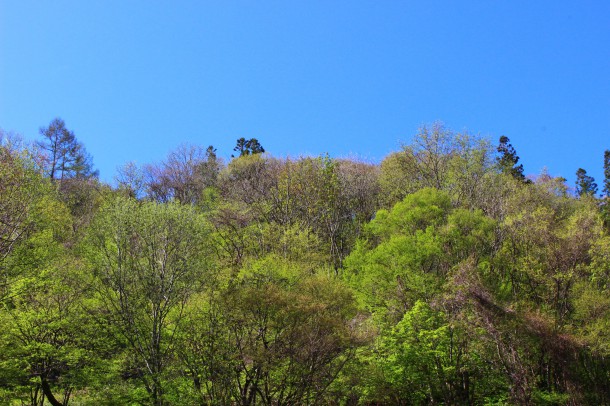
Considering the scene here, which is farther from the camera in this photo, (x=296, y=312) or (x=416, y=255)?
(x=416, y=255)

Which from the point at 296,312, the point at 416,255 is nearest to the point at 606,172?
the point at 416,255

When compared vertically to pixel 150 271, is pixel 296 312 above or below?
below

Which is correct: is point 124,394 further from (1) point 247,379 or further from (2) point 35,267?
(2) point 35,267

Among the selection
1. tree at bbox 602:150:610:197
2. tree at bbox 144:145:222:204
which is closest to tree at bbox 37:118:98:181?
tree at bbox 144:145:222:204

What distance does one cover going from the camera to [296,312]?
1816cm

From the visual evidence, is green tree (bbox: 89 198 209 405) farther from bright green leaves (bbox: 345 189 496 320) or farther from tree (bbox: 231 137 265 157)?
tree (bbox: 231 137 265 157)

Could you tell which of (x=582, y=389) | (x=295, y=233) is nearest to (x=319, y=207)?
(x=295, y=233)

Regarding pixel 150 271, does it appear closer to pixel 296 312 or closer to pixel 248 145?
pixel 296 312

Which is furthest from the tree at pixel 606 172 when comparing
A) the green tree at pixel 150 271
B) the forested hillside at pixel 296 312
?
the green tree at pixel 150 271

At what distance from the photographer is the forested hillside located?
60.9ft

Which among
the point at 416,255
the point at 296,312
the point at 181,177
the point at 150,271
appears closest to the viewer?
the point at 296,312

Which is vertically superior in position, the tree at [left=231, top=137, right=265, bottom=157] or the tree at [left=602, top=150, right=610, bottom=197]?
the tree at [left=231, top=137, right=265, bottom=157]

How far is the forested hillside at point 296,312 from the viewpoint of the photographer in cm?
1856

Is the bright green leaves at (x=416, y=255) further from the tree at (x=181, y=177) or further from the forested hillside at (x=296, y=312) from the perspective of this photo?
the tree at (x=181, y=177)
